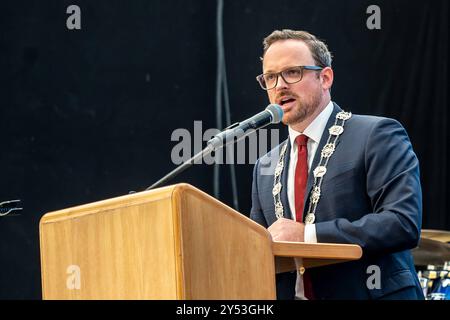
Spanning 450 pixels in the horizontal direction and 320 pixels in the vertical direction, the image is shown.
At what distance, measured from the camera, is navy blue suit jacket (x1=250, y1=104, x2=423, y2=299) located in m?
2.77

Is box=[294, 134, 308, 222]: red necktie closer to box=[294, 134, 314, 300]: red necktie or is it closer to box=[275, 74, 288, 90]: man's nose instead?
box=[294, 134, 314, 300]: red necktie

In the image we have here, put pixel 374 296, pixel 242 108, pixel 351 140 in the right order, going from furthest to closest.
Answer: pixel 242 108
pixel 351 140
pixel 374 296

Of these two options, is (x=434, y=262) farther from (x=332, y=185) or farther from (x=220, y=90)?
(x=332, y=185)

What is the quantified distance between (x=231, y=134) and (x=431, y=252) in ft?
7.00

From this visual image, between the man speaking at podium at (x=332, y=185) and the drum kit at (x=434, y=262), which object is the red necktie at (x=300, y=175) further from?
the drum kit at (x=434, y=262)

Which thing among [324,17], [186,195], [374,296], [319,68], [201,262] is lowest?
[374,296]

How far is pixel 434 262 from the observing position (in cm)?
440

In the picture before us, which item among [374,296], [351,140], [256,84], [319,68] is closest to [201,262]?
[374,296]

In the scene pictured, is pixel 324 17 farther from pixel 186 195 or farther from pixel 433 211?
→ pixel 186 195

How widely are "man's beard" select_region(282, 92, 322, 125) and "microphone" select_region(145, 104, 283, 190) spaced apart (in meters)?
0.54

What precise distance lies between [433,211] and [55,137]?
6.96 ft

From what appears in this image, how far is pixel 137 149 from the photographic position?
4.56m

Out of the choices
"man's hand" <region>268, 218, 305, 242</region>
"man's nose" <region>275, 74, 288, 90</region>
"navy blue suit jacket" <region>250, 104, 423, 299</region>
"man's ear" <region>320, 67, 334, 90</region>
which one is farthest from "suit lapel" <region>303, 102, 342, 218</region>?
"man's hand" <region>268, 218, 305, 242</region>

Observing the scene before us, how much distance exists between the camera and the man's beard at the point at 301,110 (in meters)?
3.25
